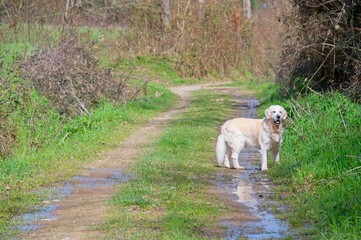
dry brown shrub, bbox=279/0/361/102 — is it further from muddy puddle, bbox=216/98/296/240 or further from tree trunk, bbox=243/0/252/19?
tree trunk, bbox=243/0/252/19

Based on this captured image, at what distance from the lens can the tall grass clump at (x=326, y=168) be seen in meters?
8.88

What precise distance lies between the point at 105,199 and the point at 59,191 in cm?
101

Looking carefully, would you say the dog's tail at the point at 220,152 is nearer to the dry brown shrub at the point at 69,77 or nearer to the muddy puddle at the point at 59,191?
the muddy puddle at the point at 59,191

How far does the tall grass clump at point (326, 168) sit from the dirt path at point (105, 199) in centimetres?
42

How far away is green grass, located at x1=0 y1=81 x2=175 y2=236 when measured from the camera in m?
11.4

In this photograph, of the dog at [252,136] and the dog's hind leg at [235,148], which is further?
the dog's hind leg at [235,148]

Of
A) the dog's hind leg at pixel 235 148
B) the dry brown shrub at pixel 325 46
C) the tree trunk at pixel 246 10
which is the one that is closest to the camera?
the dog's hind leg at pixel 235 148

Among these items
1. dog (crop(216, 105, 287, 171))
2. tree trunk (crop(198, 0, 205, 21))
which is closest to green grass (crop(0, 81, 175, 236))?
dog (crop(216, 105, 287, 171))

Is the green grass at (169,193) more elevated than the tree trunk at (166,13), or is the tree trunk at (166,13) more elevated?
the green grass at (169,193)

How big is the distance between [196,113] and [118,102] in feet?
7.34

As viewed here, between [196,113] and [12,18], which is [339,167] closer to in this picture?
[196,113]

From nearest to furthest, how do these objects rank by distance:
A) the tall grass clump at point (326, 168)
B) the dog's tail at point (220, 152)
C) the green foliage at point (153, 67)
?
the tall grass clump at point (326, 168) → the dog's tail at point (220, 152) → the green foliage at point (153, 67)

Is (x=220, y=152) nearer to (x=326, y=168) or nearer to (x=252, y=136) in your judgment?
(x=252, y=136)

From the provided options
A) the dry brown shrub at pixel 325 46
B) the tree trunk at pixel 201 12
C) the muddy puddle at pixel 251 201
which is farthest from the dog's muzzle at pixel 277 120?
the tree trunk at pixel 201 12
